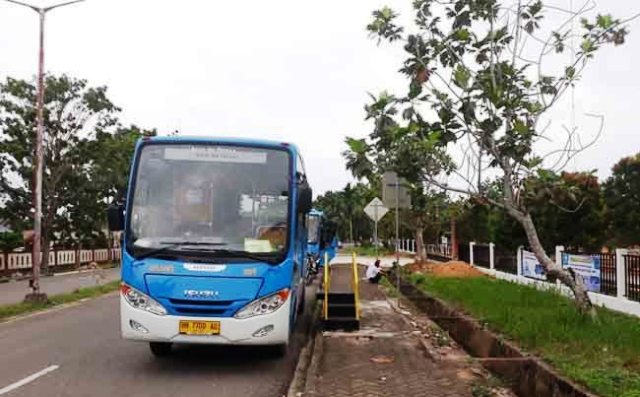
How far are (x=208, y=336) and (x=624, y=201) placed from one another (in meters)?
51.1

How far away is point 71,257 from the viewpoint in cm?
4469

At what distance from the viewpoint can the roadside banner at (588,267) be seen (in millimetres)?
15375

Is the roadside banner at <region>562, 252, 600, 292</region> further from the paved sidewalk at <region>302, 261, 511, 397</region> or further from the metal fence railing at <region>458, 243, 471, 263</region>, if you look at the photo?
the metal fence railing at <region>458, 243, 471, 263</region>

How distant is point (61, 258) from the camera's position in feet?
141

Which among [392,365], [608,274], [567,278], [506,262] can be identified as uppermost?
[567,278]

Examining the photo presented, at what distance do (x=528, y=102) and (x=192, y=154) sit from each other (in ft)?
18.0

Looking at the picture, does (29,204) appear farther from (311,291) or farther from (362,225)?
(362,225)

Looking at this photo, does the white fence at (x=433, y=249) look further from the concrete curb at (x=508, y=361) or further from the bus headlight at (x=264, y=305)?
the bus headlight at (x=264, y=305)

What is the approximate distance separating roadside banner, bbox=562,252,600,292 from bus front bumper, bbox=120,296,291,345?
818 cm

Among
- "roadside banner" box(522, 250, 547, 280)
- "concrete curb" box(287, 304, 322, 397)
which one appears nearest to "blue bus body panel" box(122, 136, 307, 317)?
"concrete curb" box(287, 304, 322, 397)

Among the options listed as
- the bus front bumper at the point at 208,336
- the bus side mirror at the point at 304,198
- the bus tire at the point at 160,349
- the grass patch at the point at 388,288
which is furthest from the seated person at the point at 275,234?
the grass patch at the point at 388,288

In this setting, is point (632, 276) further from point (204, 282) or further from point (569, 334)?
point (204, 282)


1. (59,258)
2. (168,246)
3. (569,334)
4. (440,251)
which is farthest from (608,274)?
(59,258)

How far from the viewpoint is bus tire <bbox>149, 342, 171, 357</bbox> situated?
1007 cm
